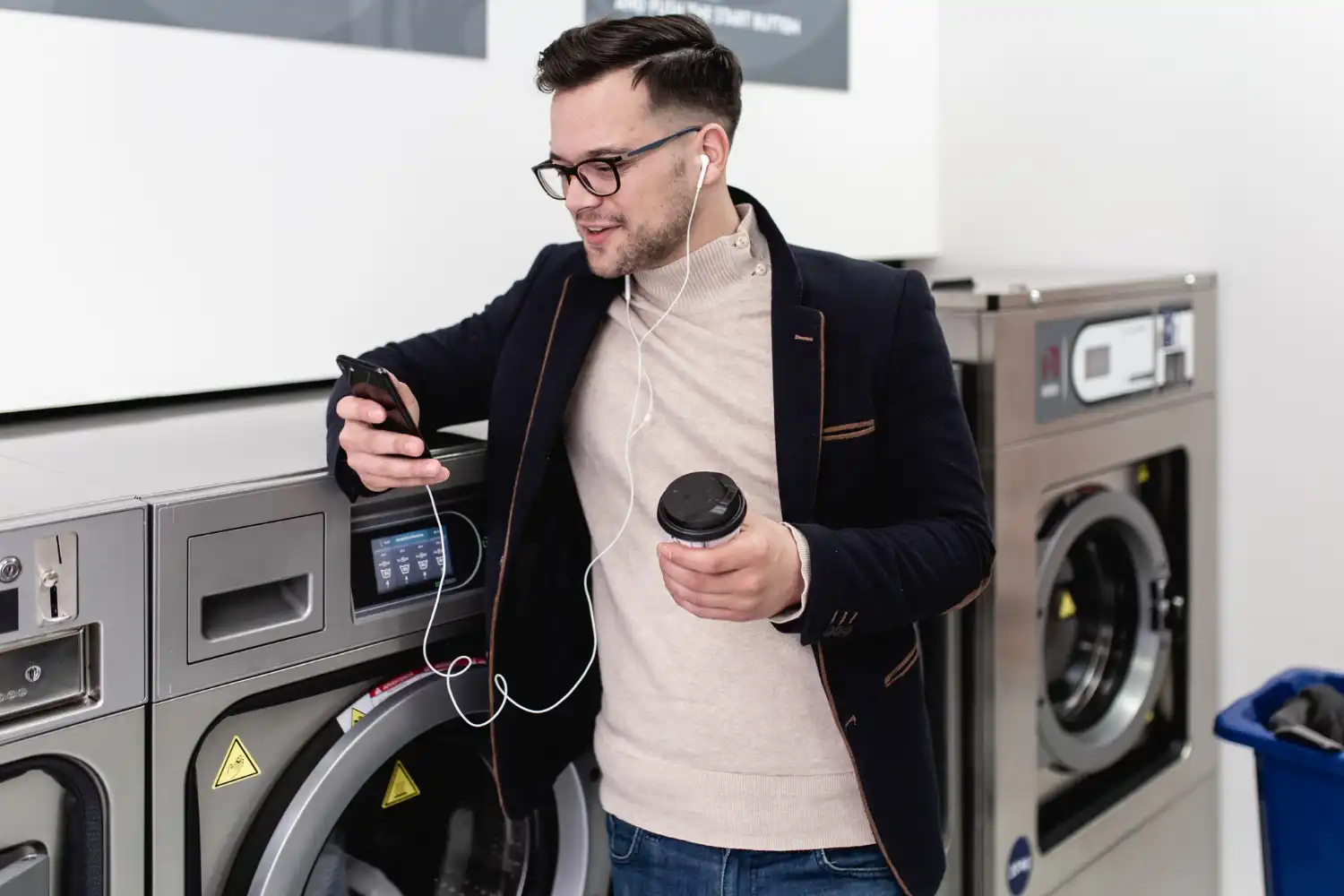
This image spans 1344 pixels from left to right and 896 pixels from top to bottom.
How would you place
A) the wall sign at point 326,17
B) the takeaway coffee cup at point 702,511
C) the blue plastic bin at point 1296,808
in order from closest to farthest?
the takeaway coffee cup at point 702,511, the wall sign at point 326,17, the blue plastic bin at point 1296,808

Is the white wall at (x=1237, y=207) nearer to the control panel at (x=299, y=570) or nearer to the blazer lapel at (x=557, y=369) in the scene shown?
the blazer lapel at (x=557, y=369)

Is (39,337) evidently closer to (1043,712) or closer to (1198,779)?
(1043,712)

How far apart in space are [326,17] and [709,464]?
0.85m

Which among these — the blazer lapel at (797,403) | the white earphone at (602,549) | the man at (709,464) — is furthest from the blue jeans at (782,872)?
the blazer lapel at (797,403)

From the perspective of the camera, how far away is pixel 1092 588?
2324mm

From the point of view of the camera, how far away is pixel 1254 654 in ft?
7.84

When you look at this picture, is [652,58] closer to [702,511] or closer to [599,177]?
→ [599,177]

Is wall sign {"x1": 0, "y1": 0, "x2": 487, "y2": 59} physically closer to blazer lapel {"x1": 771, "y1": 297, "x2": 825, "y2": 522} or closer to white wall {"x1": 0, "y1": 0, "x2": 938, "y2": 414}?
white wall {"x1": 0, "y1": 0, "x2": 938, "y2": 414}

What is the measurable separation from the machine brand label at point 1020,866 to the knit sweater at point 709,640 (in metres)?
0.79

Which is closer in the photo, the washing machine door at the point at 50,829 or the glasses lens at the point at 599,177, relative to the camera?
the washing machine door at the point at 50,829

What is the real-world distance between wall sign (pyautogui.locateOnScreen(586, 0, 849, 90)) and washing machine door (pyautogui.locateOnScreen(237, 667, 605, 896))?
1245 millimetres

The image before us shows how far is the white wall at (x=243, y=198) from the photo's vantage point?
4.81 ft

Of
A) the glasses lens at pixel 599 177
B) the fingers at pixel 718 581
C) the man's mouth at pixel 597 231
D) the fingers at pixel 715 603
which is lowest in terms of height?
the fingers at pixel 715 603

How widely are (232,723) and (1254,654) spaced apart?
1.91 m
